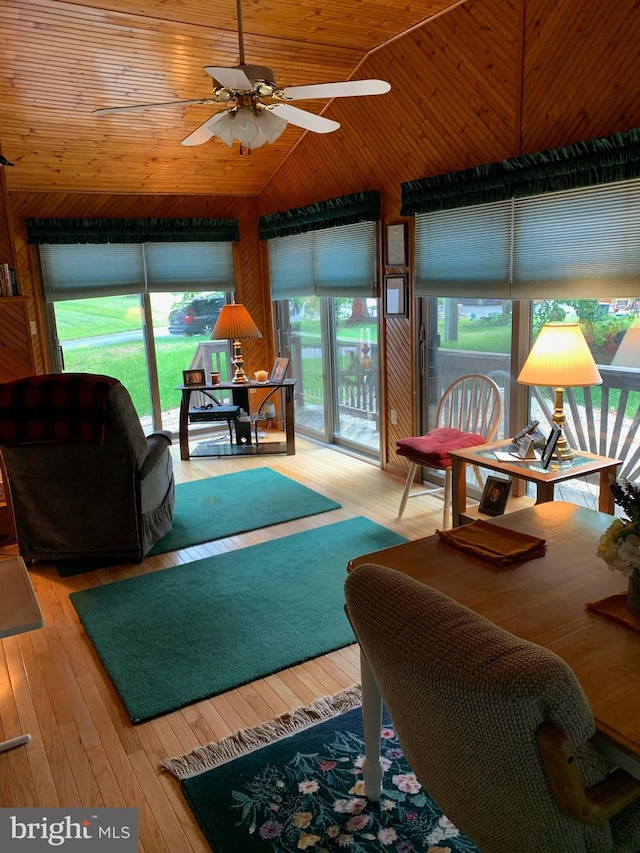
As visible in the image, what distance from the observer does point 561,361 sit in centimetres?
313

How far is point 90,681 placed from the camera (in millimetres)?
2730

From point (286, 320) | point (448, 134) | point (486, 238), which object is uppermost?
point (448, 134)

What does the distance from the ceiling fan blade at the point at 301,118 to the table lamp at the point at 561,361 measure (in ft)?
4.65

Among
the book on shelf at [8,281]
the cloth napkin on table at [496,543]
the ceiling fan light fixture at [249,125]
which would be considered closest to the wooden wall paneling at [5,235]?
the book on shelf at [8,281]

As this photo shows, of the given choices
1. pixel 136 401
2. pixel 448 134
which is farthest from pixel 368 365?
pixel 136 401

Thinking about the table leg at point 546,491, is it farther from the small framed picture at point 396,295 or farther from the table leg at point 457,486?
the small framed picture at point 396,295

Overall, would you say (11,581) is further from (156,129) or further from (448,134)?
(156,129)

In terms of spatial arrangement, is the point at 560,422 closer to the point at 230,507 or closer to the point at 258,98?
the point at 258,98

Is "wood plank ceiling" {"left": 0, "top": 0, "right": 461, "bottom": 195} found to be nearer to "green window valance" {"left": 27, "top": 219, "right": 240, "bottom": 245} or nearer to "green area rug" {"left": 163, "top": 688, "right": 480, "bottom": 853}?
"green window valance" {"left": 27, "top": 219, "right": 240, "bottom": 245}

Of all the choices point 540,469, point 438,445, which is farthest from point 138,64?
point 540,469

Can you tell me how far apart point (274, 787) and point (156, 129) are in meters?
4.81

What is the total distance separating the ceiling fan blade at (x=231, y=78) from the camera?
7.72 ft

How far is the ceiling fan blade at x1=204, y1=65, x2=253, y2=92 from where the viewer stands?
2.35 metres

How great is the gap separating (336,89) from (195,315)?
4.34m
